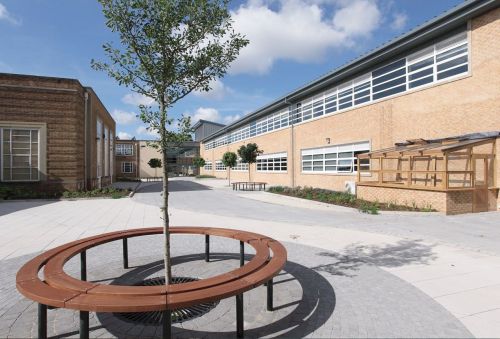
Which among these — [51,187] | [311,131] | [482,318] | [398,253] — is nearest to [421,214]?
[398,253]

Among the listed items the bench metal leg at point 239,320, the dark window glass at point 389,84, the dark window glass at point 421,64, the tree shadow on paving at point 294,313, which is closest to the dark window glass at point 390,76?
the dark window glass at point 389,84

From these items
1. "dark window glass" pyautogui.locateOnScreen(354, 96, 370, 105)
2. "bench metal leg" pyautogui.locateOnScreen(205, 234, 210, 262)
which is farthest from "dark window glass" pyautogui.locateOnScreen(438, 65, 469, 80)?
"bench metal leg" pyautogui.locateOnScreen(205, 234, 210, 262)

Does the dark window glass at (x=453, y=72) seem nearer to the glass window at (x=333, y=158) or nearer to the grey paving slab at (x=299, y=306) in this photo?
the glass window at (x=333, y=158)

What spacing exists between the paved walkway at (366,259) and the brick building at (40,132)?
6.41 meters

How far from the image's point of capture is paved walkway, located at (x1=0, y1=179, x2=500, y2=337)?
3.36 meters

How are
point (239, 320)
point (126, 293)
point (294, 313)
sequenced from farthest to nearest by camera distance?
point (294, 313), point (239, 320), point (126, 293)

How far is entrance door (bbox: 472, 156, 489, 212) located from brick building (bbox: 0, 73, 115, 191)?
760 inches

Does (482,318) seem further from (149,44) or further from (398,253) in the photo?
(149,44)

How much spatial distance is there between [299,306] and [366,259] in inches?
98.1

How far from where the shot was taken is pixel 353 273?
4.95m

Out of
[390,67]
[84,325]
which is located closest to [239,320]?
[84,325]

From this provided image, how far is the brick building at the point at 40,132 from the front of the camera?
675 inches

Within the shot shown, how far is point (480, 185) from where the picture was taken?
38.5 feet

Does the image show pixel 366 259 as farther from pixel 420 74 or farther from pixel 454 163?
pixel 420 74
